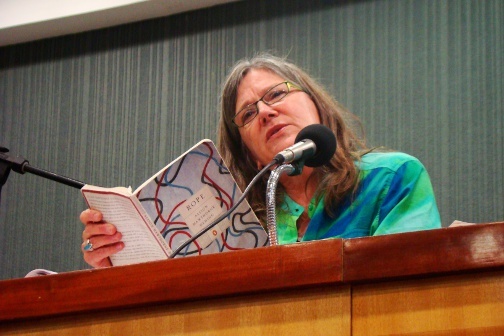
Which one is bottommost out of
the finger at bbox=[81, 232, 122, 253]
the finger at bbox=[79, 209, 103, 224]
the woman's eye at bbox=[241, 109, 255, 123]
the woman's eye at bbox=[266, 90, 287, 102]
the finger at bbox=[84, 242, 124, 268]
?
the finger at bbox=[84, 242, 124, 268]

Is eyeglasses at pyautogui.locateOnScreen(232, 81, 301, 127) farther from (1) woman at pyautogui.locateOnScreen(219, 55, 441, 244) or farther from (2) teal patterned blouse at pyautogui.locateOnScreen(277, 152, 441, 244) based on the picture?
(2) teal patterned blouse at pyautogui.locateOnScreen(277, 152, 441, 244)

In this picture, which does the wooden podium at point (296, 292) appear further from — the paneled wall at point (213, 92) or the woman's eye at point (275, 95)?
the paneled wall at point (213, 92)

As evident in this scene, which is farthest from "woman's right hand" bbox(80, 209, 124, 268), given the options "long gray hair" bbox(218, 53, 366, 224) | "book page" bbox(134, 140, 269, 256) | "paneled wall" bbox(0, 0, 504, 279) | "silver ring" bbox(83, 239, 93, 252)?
"paneled wall" bbox(0, 0, 504, 279)

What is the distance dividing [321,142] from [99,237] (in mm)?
477

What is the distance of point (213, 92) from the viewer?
3469mm

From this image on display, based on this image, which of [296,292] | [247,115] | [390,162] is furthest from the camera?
[247,115]

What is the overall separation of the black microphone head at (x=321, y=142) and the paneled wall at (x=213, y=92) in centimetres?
129

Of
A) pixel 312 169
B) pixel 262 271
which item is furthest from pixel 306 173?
pixel 262 271

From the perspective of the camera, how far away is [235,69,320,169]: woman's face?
222cm

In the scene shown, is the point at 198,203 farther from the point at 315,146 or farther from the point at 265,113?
the point at 265,113

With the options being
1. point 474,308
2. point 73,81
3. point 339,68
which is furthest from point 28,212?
point 474,308

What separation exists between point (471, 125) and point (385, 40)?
450mm

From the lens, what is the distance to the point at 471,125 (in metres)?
2.98

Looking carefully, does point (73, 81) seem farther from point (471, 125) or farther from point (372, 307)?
point (372, 307)
